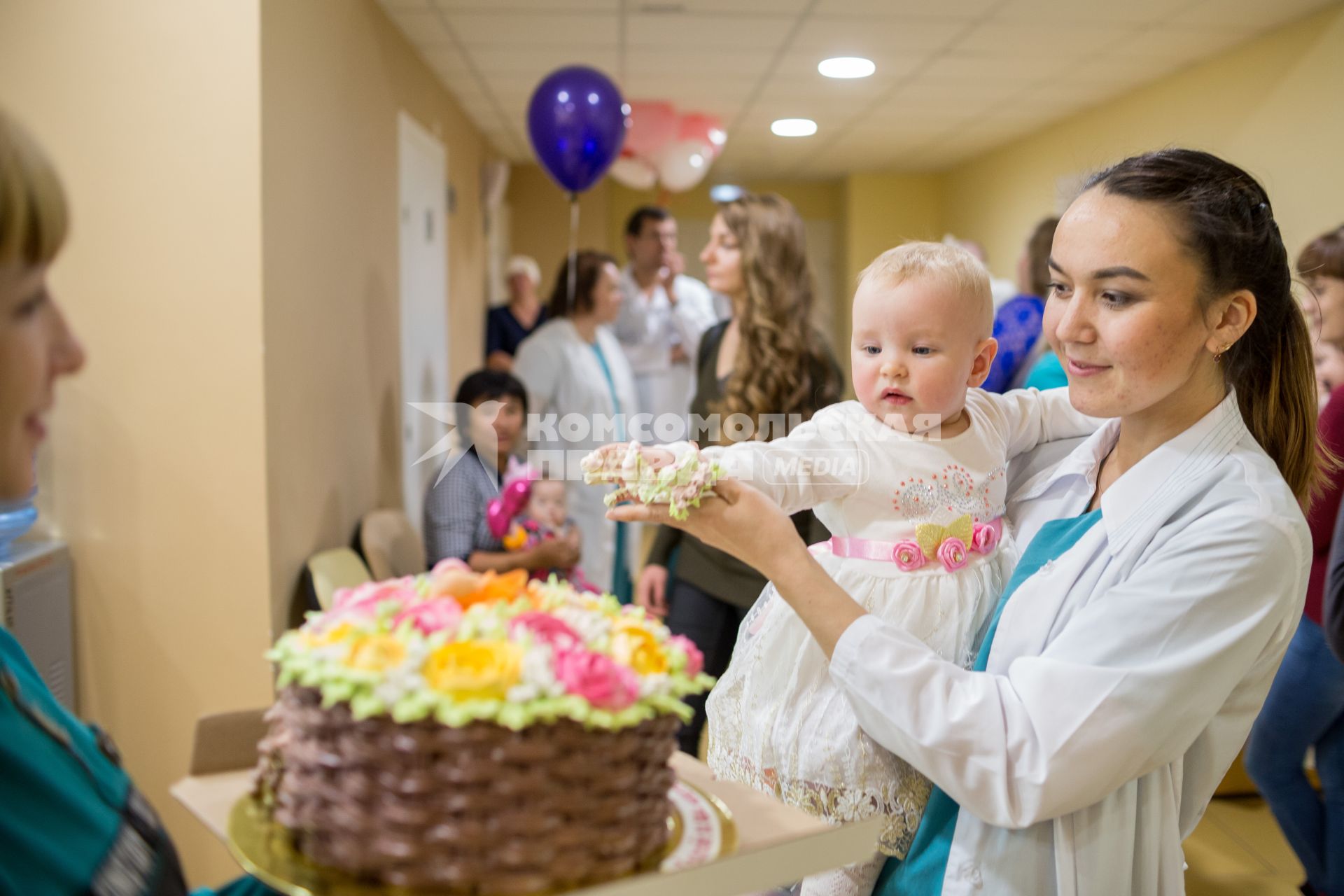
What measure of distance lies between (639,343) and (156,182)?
283 cm

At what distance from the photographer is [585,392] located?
13.6ft

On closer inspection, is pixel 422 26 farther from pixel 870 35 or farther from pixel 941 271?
pixel 941 271

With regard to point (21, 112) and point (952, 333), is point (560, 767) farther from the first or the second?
point (21, 112)

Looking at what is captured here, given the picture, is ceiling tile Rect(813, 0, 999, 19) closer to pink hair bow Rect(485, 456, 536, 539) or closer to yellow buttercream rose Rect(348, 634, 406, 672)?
pink hair bow Rect(485, 456, 536, 539)

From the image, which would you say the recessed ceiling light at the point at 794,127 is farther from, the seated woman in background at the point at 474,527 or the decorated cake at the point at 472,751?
the decorated cake at the point at 472,751

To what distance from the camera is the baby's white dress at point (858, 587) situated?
1176mm

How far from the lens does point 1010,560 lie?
1.31 metres

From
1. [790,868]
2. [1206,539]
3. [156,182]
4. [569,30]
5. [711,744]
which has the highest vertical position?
[569,30]

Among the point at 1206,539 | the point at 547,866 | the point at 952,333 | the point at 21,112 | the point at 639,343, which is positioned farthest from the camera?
the point at 639,343

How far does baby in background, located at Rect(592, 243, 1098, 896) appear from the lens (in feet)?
3.88

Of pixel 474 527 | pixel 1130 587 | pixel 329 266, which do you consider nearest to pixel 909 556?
pixel 1130 587

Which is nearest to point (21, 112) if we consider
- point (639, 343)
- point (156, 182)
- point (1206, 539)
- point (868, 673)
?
point (156, 182)

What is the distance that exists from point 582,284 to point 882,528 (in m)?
3.18

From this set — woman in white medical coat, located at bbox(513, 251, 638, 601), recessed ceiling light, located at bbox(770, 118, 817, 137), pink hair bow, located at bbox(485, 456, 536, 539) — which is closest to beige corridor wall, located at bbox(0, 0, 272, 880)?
pink hair bow, located at bbox(485, 456, 536, 539)
